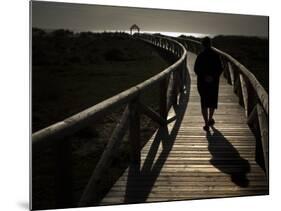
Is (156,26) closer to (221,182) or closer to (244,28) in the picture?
(244,28)

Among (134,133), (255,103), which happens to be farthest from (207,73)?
(134,133)

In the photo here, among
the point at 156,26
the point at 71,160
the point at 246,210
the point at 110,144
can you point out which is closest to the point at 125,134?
the point at 110,144

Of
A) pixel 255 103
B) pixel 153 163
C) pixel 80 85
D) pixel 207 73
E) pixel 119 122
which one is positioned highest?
pixel 207 73

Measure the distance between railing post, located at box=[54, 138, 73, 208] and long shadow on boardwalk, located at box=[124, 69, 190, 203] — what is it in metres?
0.53

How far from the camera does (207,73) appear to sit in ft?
14.8

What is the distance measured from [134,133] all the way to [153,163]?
335mm

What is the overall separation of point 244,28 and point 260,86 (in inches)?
22.0

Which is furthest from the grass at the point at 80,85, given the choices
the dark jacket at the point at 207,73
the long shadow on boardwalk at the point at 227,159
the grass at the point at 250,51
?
the long shadow on boardwalk at the point at 227,159

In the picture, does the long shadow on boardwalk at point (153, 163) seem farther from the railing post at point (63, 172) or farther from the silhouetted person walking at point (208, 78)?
the railing post at point (63, 172)

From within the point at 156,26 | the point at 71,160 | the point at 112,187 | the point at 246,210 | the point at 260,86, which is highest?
the point at 156,26

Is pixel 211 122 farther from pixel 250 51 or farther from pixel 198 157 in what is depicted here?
pixel 250 51

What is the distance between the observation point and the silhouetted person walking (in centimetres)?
448

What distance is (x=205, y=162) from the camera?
4488 mm

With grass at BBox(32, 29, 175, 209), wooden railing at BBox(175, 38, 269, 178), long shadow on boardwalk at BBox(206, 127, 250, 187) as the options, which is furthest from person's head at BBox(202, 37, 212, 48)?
long shadow on boardwalk at BBox(206, 127, 250, 187)
